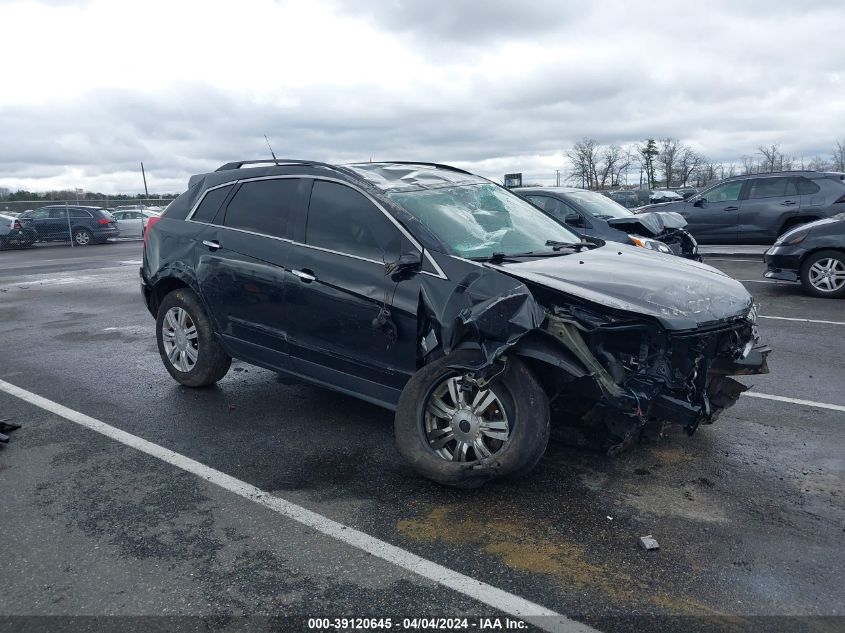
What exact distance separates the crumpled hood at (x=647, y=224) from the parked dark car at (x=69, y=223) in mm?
22550

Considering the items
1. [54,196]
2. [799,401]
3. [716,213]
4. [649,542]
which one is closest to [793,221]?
[716,213]

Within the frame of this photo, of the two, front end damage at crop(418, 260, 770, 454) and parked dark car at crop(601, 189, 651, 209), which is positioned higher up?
front end damage at crop(418, 260, 770, 454)

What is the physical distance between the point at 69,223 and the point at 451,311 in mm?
26116

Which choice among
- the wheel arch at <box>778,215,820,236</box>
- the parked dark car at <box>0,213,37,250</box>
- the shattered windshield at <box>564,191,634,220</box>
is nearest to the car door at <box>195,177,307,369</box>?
the shattered windshield at <box>564,191,634,220</box>

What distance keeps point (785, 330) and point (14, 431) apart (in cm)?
762

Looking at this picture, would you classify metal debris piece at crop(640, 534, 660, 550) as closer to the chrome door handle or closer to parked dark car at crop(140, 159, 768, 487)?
parked dark car at crop(140, 159, 768, 487)

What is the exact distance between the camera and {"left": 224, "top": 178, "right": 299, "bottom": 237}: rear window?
202 inches

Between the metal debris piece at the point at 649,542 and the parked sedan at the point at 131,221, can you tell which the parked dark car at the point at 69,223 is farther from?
the metal debris piece at the point at 649,542

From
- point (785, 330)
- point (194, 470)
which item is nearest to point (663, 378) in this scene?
point (194, 470)

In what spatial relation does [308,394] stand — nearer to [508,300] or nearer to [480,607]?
[508,300]

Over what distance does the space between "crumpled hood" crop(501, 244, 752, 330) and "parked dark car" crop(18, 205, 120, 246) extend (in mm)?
25794

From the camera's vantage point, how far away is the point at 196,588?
308 cm

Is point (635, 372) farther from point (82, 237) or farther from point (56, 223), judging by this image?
point (56, 223)

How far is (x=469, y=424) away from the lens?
3.94 m
